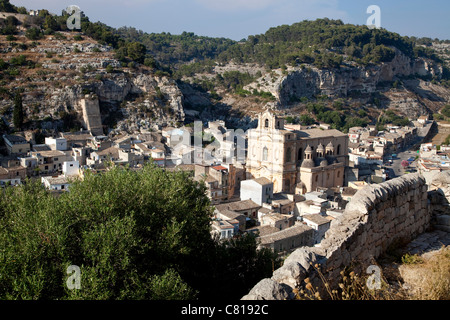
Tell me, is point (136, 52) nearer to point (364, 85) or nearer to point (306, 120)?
point (306, 120)

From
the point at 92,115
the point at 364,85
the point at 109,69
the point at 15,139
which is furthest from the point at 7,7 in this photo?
the point at 364,85

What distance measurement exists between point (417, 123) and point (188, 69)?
44.8 metres

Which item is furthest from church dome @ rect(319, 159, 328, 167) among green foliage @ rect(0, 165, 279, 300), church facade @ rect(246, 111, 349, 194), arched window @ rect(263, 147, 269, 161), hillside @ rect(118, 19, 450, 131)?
hillside @ rect(118, 19, 450, 131)

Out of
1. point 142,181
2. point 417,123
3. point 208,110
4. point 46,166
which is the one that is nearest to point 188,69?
point 208,110

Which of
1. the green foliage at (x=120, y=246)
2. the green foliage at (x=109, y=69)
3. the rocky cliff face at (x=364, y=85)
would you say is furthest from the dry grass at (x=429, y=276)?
the rocky cliff face at (x=364, y=85)

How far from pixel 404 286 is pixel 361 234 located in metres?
0.85

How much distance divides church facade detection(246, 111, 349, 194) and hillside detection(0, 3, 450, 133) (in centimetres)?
2136

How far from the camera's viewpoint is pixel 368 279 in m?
4.75

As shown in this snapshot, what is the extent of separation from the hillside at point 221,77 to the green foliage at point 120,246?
119ft

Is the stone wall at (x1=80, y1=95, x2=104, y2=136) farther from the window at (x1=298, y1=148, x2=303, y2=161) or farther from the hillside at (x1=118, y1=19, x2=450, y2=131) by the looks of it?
the window at (x1=298, y1=148, x2=303, y2=161)

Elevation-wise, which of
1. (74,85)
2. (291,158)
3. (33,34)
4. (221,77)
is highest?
(33,34)

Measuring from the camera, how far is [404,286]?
16.9 ft

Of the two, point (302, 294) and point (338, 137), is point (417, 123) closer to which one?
→ point (338, 137)

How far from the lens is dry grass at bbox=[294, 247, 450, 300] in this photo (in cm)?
439
